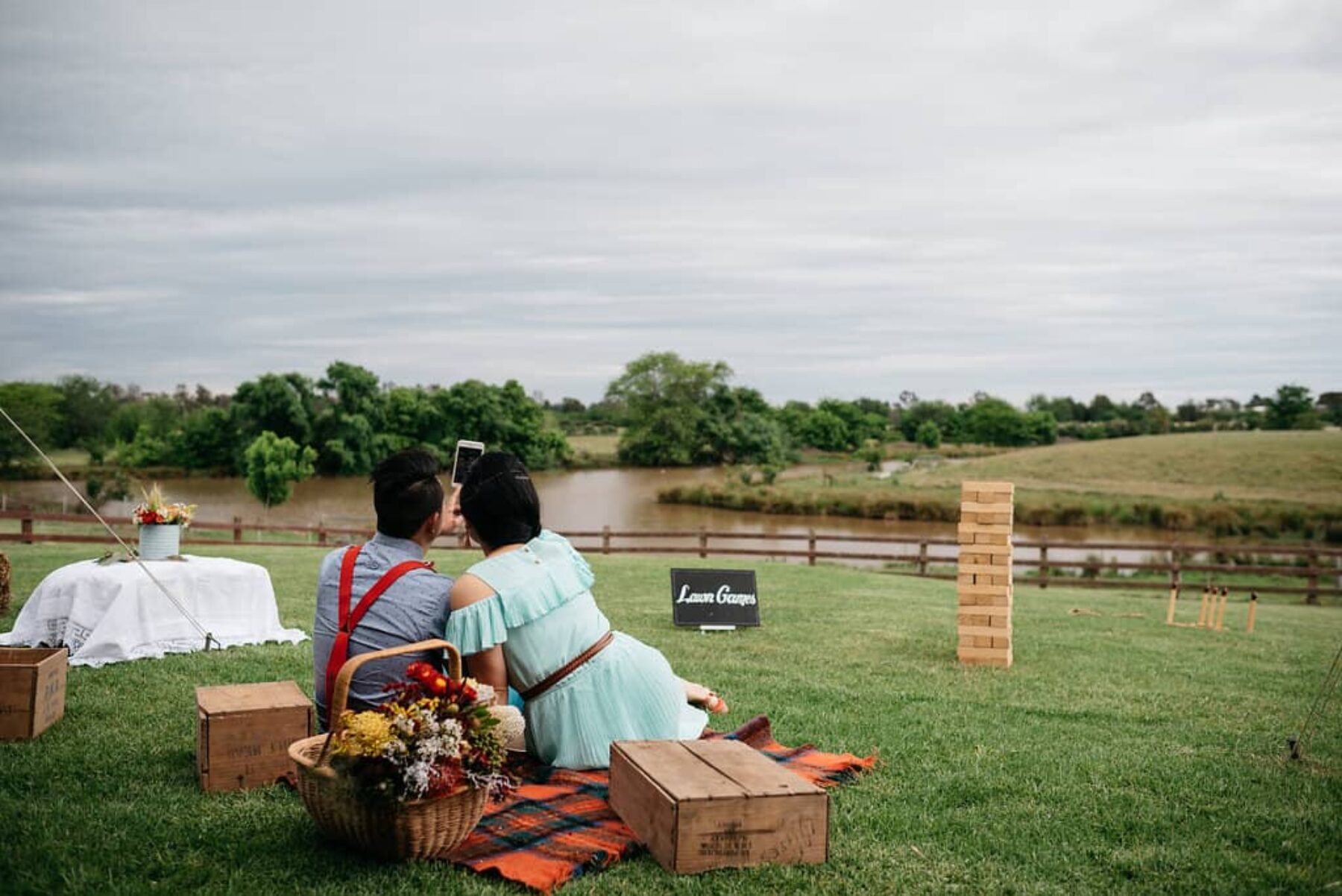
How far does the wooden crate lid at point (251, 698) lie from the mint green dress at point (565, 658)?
1182 millimetres

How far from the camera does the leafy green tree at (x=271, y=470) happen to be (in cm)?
4397

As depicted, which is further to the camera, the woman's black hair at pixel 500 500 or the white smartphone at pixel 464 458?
the white smartphone at pixel 464 458

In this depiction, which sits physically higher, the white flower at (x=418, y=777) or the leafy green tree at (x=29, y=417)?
the leafy green tree at (x=29, y=417)

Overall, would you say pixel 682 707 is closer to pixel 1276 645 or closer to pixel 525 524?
pixel 525 524

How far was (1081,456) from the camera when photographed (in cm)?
6144

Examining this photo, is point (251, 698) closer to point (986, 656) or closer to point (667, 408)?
point (986, 656)

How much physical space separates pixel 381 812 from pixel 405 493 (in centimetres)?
134

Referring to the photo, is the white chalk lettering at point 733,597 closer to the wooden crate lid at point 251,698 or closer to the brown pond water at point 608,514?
the wooden crate lid at point 251,698

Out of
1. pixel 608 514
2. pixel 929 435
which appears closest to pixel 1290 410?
pixel 929 435

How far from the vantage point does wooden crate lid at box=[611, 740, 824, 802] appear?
→ 393 cm

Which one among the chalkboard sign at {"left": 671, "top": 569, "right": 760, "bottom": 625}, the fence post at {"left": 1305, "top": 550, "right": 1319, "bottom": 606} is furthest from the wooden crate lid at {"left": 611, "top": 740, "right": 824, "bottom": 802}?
the fence post at {"left": 1305, "top": 550, "right": 1319, "bottom": 606}

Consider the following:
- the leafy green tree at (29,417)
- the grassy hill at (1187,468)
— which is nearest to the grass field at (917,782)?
the leafy green tree at (29,417)

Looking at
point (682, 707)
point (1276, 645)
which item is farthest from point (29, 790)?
point (1276, 645)

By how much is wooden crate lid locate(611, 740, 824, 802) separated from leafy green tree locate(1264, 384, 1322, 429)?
71.9m
